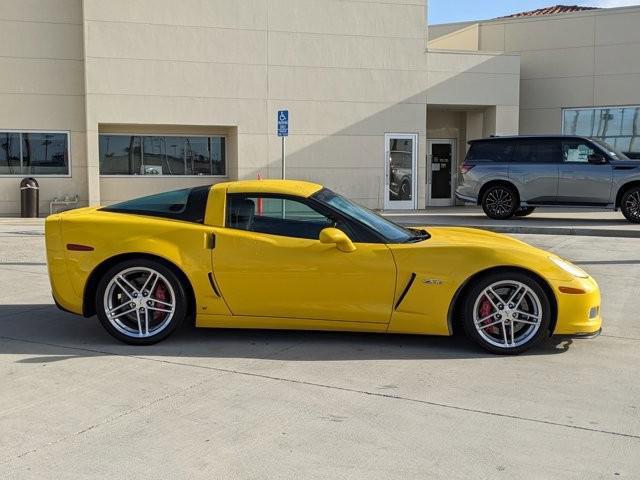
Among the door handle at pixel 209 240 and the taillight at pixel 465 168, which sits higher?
the taillight at pixel 465 168

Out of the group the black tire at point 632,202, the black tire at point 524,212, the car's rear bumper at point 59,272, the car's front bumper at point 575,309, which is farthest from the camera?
the black tire at point 524,212

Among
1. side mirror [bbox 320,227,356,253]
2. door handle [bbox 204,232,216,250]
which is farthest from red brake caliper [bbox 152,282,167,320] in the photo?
side mirror [bbox 320,227,356,253]

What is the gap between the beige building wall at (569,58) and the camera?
2078 cm

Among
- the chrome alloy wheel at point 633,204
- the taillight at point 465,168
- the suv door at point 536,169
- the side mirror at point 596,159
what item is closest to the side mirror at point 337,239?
the suv door at point 536,169

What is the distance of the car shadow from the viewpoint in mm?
5367

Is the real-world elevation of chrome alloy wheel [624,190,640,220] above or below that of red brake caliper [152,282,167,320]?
above

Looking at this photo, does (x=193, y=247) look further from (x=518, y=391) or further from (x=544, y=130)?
(x=544, y=130)

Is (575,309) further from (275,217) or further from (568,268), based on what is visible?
(275,217)

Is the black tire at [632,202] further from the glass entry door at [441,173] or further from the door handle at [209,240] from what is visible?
the door handle at [209,240]

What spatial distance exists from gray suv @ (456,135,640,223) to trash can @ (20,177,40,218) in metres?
11.2

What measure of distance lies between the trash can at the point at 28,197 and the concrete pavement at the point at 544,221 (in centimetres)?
948

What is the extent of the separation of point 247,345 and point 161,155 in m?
14.9

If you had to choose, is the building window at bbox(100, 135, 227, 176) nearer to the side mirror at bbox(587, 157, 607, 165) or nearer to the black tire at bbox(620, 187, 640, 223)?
the side mirror at bbox(587, 157, 607, 165)

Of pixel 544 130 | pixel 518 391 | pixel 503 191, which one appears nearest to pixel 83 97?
pixel 503 191
